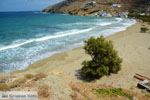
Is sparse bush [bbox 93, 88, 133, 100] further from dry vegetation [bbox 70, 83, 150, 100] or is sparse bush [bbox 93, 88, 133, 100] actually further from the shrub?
the shrub

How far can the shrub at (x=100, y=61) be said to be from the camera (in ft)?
75.3

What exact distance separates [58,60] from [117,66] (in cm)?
784

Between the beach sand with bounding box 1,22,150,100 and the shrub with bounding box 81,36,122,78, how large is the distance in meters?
0.58

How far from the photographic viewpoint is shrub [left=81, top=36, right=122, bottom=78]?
22.9 metres

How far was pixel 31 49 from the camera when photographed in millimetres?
36281

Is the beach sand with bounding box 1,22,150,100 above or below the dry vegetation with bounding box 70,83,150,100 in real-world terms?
below

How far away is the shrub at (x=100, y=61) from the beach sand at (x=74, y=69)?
58 cm

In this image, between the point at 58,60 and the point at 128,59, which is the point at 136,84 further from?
the point at 58,60

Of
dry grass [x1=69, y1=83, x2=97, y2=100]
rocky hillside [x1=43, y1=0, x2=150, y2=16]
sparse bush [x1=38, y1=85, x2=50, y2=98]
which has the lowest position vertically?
rocky hillside [x1=43, y1=0, x2=150, y2=16]

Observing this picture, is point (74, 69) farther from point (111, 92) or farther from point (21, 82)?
point (111, 92)

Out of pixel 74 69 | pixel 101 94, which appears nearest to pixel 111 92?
pixel 101 94

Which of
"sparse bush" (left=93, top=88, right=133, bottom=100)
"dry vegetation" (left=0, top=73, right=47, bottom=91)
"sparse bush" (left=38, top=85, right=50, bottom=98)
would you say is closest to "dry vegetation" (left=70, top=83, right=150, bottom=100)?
"sparse bush" (left=93, top=88, right=133, bottom=100)

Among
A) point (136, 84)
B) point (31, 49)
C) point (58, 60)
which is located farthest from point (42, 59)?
point (136, 84)

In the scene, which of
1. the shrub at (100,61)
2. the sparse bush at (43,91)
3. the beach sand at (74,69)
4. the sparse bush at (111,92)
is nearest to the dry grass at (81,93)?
the beach sand at (74,69)
